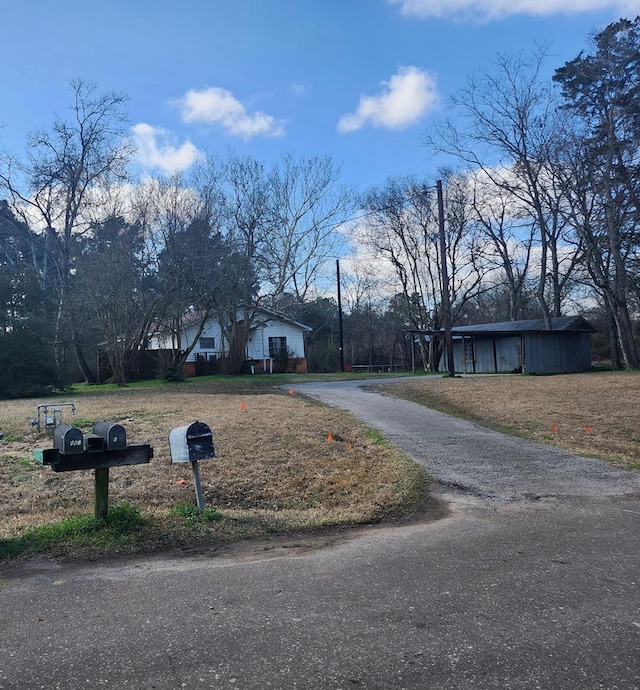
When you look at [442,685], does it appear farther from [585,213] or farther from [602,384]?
[585,213]

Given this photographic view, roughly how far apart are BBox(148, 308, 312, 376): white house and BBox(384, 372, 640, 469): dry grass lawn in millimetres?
18914

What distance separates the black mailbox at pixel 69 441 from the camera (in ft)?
16.1

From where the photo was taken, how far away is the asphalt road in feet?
8.87

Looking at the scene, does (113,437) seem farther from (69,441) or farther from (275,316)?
(275,316)

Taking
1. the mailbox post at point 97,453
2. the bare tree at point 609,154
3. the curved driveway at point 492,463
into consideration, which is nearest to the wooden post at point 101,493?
the mailbox post at point 97,453

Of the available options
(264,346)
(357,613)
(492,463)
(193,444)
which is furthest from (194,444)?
(264,346)

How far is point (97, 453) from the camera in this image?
16.5 ft

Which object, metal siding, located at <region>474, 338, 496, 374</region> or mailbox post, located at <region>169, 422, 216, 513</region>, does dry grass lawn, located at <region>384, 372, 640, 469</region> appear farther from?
metal siding, located at <region>474, 338, 496, 374</region>

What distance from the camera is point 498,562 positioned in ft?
13.6

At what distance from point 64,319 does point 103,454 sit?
81.0ft

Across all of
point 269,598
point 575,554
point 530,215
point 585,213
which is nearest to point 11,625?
point 269,598

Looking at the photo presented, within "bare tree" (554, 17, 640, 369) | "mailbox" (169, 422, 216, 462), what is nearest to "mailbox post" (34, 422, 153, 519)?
"mailbox" (169, 422, 216, 462)

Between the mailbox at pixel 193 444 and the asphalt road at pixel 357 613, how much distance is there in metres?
1.08

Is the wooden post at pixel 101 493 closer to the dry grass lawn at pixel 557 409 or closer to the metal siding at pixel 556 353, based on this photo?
the dry grass lawn at pixel 557 409
